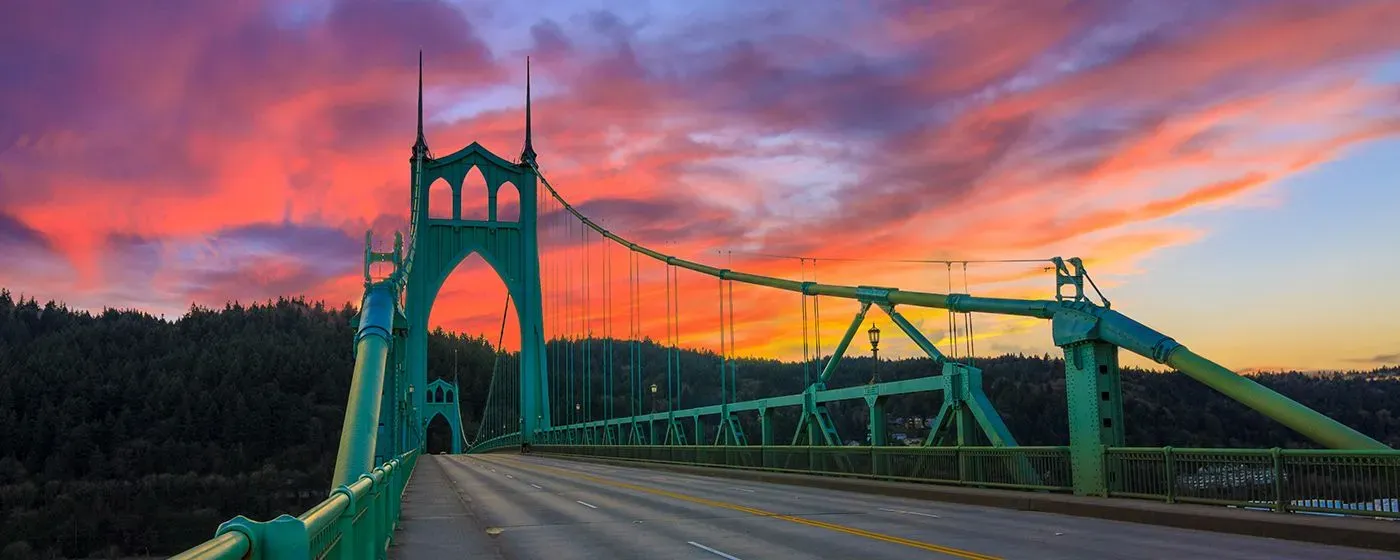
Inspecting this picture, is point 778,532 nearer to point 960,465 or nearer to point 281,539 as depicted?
point 960,465

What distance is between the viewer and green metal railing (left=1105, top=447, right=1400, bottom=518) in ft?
49.4

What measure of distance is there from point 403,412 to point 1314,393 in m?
74.8

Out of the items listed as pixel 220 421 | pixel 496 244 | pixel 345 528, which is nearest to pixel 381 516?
pixel 345 528

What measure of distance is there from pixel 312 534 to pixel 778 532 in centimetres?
1264

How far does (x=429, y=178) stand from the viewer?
297 ft

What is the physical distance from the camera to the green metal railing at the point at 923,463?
22938 mm

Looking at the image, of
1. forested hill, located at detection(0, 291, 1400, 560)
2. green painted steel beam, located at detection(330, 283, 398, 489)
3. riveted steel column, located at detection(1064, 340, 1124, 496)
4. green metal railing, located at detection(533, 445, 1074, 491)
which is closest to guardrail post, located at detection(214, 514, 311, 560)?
green painted steel beam, located at detection(330, 283, 398, 489)

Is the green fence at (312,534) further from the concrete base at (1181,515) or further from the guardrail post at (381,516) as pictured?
the concrete base at (1181,515)

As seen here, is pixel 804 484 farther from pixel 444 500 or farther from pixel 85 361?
pixel 85 361

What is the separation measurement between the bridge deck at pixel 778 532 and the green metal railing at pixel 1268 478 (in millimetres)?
1513

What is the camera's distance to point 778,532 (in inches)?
669

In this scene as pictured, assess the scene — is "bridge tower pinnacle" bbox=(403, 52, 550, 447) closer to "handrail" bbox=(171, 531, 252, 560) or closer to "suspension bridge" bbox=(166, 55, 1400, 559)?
"suspension bridge" bbox=(166, 55, 1400, 559)

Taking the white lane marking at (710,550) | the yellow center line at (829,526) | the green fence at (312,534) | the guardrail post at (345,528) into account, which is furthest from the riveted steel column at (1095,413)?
the guardrail post at (345,528)

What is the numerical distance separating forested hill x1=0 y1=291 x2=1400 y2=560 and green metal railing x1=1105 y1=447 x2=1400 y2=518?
6107 centimetres
